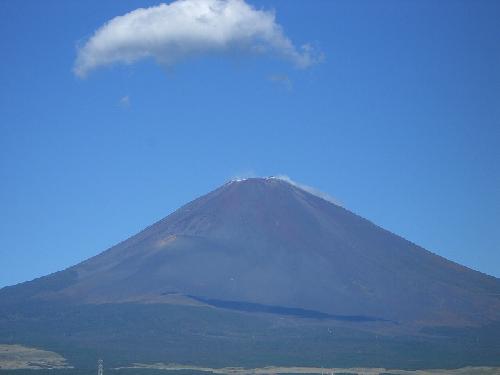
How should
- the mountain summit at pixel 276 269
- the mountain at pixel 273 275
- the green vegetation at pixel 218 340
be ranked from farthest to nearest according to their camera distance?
the mountain summit at pixel 276 269, the mountain at pixel 273 275, the green vegetation at pixel 218 340

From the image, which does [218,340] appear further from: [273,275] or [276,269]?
[276,269]

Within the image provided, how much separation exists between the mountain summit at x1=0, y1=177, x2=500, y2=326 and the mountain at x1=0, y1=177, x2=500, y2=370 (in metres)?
0.21

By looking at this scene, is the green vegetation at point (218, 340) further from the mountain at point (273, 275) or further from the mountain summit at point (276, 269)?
the mountain summit at point (276, 269)

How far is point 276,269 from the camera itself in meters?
168

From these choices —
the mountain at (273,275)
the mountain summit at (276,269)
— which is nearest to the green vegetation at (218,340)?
the mountain at (273,275)

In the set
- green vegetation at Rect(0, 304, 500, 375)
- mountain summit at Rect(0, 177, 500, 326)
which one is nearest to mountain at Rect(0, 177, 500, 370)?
mountain summit at Rect(0, 177, 500, 326)

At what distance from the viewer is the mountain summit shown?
508 feet

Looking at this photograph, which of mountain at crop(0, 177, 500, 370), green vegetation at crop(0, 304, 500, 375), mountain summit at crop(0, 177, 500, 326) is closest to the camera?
green vegetation at crop(0, 304, 500, 375)

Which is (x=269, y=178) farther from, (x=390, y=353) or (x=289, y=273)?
(x=390, y=353)

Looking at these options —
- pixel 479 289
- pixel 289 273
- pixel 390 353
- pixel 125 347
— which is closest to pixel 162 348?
pixel 125 347

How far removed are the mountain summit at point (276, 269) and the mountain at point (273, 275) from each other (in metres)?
0.21

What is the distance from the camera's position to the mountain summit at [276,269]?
154875 millimetres

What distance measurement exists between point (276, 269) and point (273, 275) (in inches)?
96.8

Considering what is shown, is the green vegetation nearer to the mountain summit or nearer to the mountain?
the mountain
